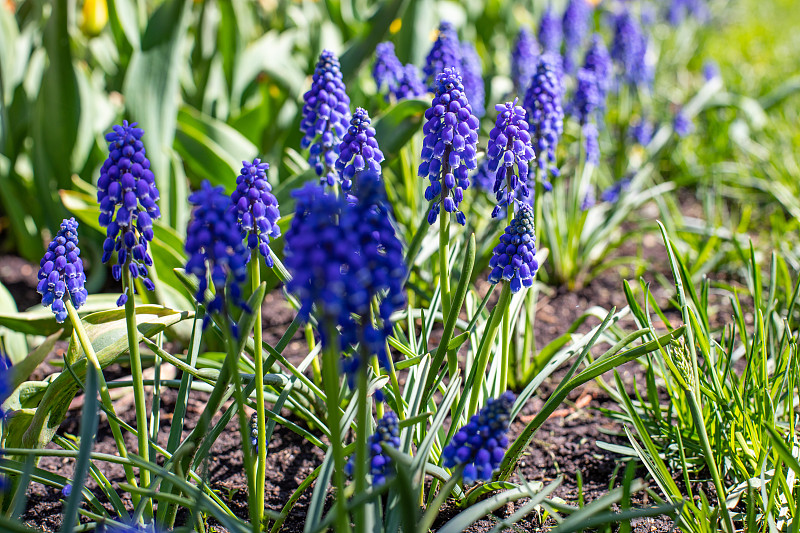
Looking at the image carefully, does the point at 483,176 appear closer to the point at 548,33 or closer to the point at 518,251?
the point at 518,251

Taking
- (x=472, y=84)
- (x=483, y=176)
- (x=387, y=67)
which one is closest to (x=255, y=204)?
(x=483, y=176)

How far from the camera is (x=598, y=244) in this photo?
14.8ft

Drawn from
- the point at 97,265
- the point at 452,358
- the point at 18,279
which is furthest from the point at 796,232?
the point at 18,279

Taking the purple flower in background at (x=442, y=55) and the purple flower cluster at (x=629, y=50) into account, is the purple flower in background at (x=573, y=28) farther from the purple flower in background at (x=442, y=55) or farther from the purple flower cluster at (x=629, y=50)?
the purple flower in background at (x=442, y=55)

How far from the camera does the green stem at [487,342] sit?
2.31m

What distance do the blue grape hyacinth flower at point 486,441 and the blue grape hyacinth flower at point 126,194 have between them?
0.99m

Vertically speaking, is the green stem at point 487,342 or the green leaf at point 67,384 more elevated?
the green stem at point 487,342

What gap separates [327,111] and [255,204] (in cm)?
79

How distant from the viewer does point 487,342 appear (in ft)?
7.82

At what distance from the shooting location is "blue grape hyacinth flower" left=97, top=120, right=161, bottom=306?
1.87 metres

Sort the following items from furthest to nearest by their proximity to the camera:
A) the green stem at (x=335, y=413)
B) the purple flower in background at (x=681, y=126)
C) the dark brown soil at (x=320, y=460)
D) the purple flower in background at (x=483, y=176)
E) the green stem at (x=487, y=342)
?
1. the purple flower in background at (x=681, y=126)
2. the purple flower in background at (x=483, y=176)
3. the dark brown soil at (x=320, y=460)
4. the green stem at (x=487, y=342)
5. the green stem at (x=335, y=413)

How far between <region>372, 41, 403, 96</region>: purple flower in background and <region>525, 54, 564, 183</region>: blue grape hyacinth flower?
100cm

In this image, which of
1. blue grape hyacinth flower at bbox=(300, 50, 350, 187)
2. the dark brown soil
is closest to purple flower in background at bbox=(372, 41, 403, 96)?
blue grape hyacinth flower at bbox=(300, 50, 350, 187)

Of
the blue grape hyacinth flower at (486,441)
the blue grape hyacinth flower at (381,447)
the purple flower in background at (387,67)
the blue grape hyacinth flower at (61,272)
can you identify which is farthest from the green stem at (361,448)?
the purple flower in background at (387,67)
